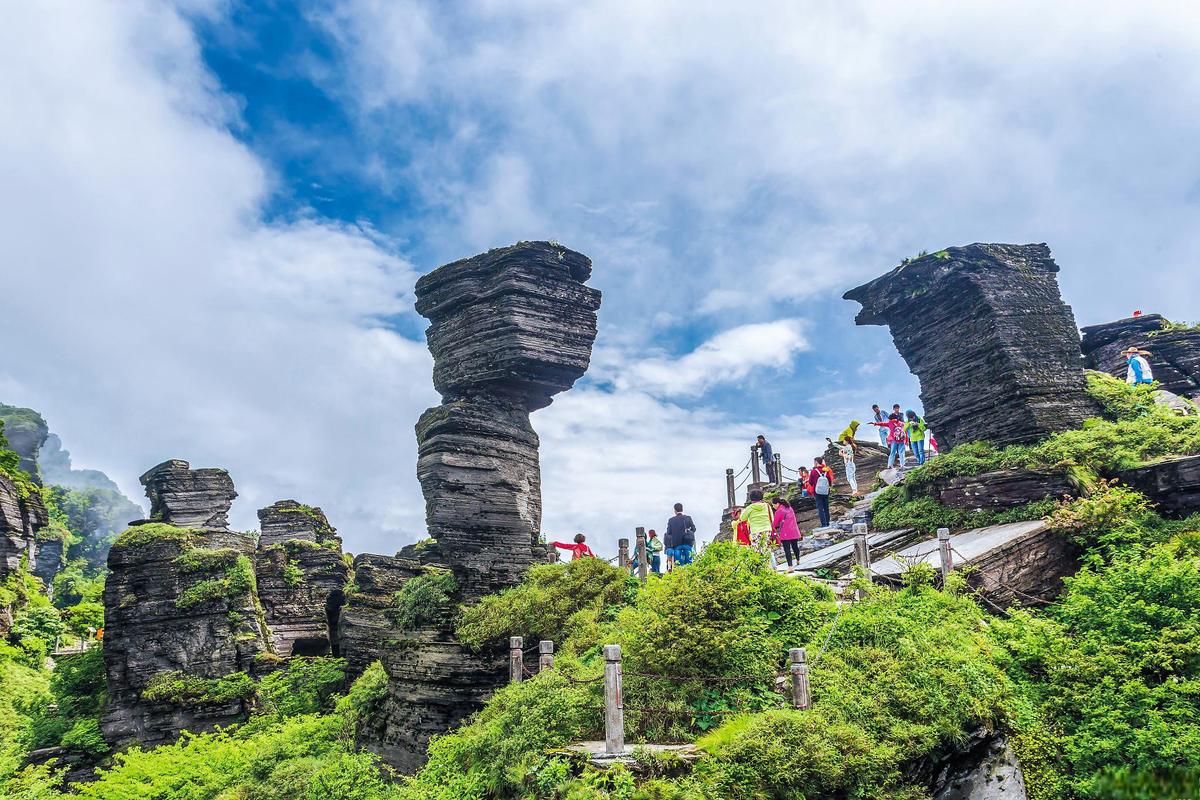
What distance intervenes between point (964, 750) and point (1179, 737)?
191cm

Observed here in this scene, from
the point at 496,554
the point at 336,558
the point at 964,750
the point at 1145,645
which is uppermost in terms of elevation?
the point at 336,558

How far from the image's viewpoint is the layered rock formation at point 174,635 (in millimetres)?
22000

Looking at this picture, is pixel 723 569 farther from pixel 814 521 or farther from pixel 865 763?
pixel 814 521

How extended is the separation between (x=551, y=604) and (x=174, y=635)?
1642 centimetres

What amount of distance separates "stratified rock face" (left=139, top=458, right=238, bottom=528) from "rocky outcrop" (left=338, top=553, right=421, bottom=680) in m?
15.1

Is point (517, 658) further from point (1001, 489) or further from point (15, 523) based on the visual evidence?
point (15, 523)

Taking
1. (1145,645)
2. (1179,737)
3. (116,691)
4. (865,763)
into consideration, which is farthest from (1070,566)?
(116,691)

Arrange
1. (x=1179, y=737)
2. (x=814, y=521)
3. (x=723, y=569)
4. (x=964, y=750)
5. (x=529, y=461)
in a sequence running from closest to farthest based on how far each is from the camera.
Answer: (x=1179, y=737)
(x=964, y=750)
(x=723, y=569)
(x=529, y=461)
(x=814, y=521)

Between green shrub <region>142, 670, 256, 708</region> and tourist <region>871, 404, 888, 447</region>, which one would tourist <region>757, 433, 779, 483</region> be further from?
green shrub <region>142, 670, 256, 708</region>

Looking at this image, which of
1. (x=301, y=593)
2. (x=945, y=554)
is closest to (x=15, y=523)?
(x=301, y=593)

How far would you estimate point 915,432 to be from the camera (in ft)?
67.6

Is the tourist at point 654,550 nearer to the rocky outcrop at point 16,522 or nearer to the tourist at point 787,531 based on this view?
the tourist at point 787,531

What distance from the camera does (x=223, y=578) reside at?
23.5 m

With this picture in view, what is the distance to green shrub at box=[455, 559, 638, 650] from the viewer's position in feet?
44.6
